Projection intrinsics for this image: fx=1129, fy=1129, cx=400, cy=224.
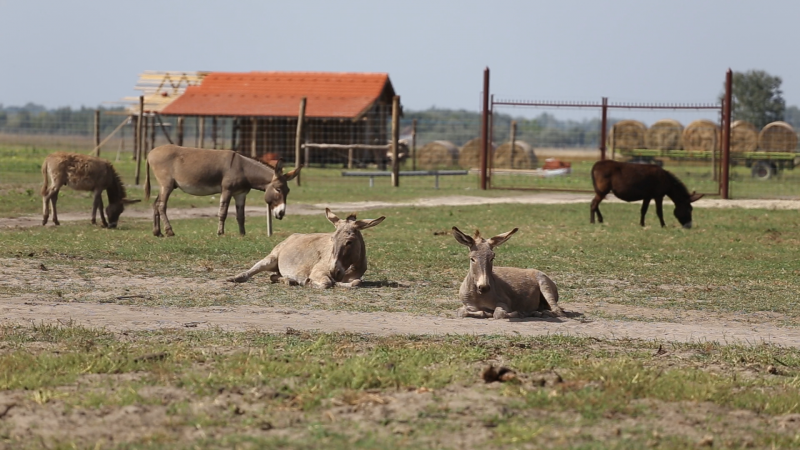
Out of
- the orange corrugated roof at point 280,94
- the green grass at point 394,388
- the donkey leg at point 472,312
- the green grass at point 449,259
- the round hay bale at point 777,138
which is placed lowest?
the green grass at point 394,388

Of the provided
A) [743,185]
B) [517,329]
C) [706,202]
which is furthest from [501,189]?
[517,329]

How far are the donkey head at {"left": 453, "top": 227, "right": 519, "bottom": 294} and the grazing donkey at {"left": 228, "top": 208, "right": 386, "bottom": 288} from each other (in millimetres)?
1909

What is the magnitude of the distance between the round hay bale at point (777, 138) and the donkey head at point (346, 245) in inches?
1367

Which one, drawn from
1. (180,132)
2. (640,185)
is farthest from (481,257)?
(180,132)

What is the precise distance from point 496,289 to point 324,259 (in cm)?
273

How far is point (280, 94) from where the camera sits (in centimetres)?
4650

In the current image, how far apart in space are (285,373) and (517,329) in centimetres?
289

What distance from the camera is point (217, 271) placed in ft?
44.0

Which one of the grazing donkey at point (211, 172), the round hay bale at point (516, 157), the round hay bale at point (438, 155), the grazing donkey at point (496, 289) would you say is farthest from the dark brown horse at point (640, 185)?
the round hay bale at point (438, 155)

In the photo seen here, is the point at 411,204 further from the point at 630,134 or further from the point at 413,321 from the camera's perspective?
the point at 630,134

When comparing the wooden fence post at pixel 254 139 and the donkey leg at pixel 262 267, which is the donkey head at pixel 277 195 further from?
the wooden fence post at pixel 254 139

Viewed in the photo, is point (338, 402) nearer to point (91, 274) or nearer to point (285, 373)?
point (285, 373)

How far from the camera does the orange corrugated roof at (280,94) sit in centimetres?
4425

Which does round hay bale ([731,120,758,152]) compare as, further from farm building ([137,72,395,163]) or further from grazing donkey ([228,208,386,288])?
grazing donkey ([228,208,386,288])
